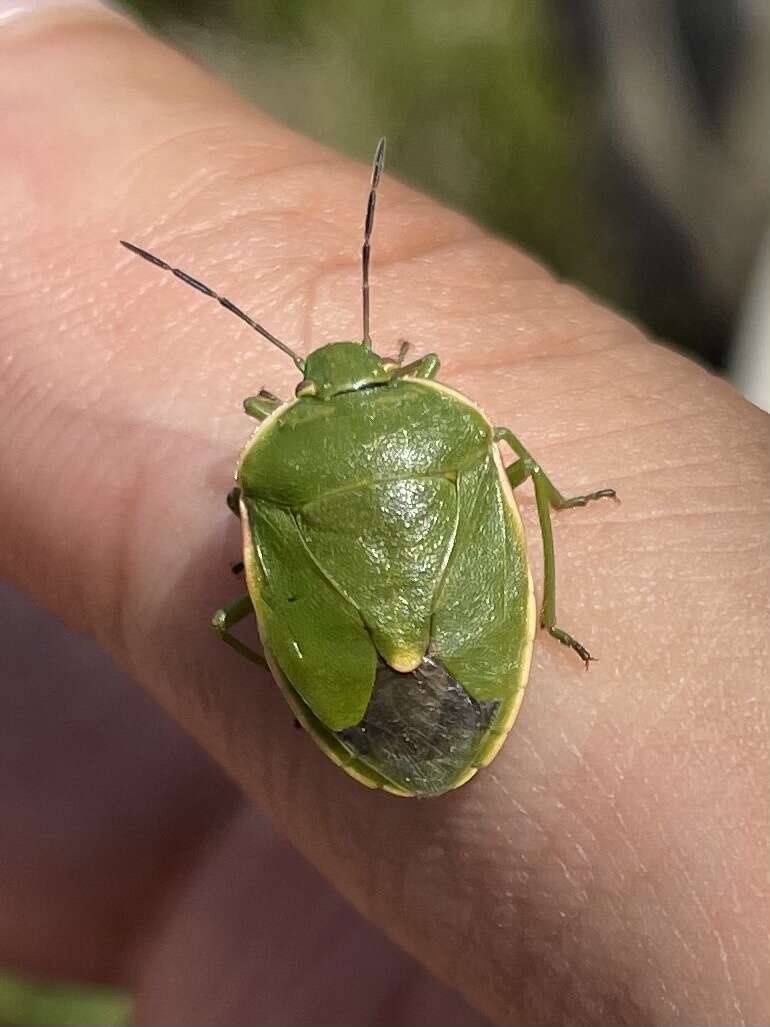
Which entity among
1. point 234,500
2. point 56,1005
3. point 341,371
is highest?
point 341,371

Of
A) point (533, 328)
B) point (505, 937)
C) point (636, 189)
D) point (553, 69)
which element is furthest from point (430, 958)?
point (553, 69)

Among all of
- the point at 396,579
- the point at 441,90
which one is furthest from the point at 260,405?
the point at 441,90

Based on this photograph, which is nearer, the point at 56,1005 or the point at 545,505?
the point at 545,505

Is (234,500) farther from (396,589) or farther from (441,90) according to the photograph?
(441,90)

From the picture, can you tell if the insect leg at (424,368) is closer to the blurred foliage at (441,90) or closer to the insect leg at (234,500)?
the insect leg at (234,500)

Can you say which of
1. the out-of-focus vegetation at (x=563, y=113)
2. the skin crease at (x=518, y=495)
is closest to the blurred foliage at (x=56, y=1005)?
the skin crease at (x=518, y=495)

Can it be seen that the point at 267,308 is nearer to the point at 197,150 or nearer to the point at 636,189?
the point at 197,150

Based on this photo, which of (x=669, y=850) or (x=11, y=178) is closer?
(x=669, y=850)
